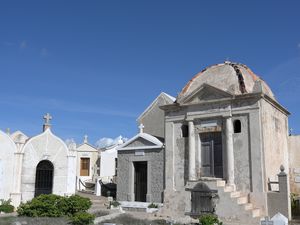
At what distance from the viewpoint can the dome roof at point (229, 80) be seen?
19.7 metres

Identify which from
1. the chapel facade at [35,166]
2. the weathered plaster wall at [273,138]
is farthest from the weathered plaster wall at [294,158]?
the chapel facade at [35,166]

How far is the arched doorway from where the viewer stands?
71.2 ft

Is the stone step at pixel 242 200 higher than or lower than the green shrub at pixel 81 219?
higher

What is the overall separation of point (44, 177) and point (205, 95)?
9954 millimetres

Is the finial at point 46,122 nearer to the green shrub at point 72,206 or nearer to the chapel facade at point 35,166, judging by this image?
the chapel facade at point 35,166

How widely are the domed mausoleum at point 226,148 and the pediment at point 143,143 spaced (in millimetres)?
991

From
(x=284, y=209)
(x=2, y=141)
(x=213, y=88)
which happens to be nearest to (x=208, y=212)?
(x=284, y=209)

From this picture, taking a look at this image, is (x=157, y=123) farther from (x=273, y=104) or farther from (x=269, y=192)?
(x=269, y=192)

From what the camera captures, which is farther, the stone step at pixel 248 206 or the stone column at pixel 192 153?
the stone column at pixel 192 153

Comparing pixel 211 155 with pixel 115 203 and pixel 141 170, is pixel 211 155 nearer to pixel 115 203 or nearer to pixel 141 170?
pixel 141 170

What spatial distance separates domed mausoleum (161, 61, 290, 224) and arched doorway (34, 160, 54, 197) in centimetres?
652

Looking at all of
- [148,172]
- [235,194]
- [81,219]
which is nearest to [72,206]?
[81,219]

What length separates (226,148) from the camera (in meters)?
19.3

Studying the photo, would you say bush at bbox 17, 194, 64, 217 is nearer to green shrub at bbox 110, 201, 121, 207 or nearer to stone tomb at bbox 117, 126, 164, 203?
green shrub at bbox 110, 201, 121, 207
